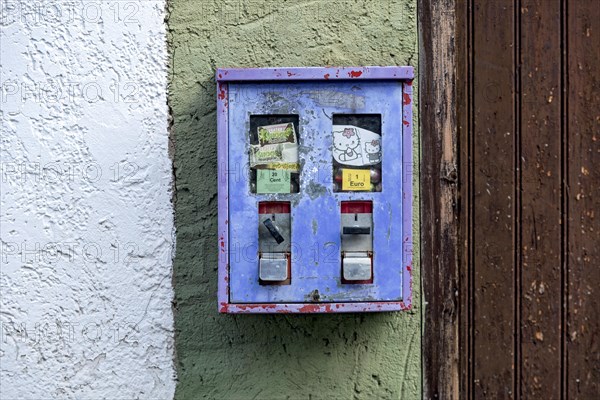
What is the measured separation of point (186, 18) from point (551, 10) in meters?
1.31

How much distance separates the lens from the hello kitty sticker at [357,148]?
66.6 inches

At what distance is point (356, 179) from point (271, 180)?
254 millimetres

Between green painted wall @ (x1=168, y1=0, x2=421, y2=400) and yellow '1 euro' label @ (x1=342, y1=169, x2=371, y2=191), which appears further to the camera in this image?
green painted wall @ (x1=168, y1=0, x2=421, y2=400)

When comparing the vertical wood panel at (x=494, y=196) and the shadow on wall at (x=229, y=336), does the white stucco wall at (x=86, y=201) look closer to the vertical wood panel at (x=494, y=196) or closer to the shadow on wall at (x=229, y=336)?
the shadow on wall at (x=229, y=336)

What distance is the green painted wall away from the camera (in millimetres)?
1990

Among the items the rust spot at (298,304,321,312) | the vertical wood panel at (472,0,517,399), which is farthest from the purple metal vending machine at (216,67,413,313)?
the vertical wood panel at (472,0,517,399)

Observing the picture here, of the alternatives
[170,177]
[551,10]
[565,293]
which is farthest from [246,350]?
[551,10]

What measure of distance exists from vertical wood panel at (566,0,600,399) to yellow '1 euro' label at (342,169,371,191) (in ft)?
2.81

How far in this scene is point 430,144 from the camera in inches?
80.5

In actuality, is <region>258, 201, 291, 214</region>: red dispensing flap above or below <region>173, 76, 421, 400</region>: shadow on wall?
above

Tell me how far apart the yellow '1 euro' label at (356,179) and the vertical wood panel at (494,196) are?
1.85 feet

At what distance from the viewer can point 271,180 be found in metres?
1.69

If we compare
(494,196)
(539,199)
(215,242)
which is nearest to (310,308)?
(215,242)

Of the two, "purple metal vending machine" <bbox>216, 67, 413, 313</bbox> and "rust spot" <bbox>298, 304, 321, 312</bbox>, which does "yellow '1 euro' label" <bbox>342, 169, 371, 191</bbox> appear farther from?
"rust spot" <bbox>298, 304, 321, 312</bbox>
